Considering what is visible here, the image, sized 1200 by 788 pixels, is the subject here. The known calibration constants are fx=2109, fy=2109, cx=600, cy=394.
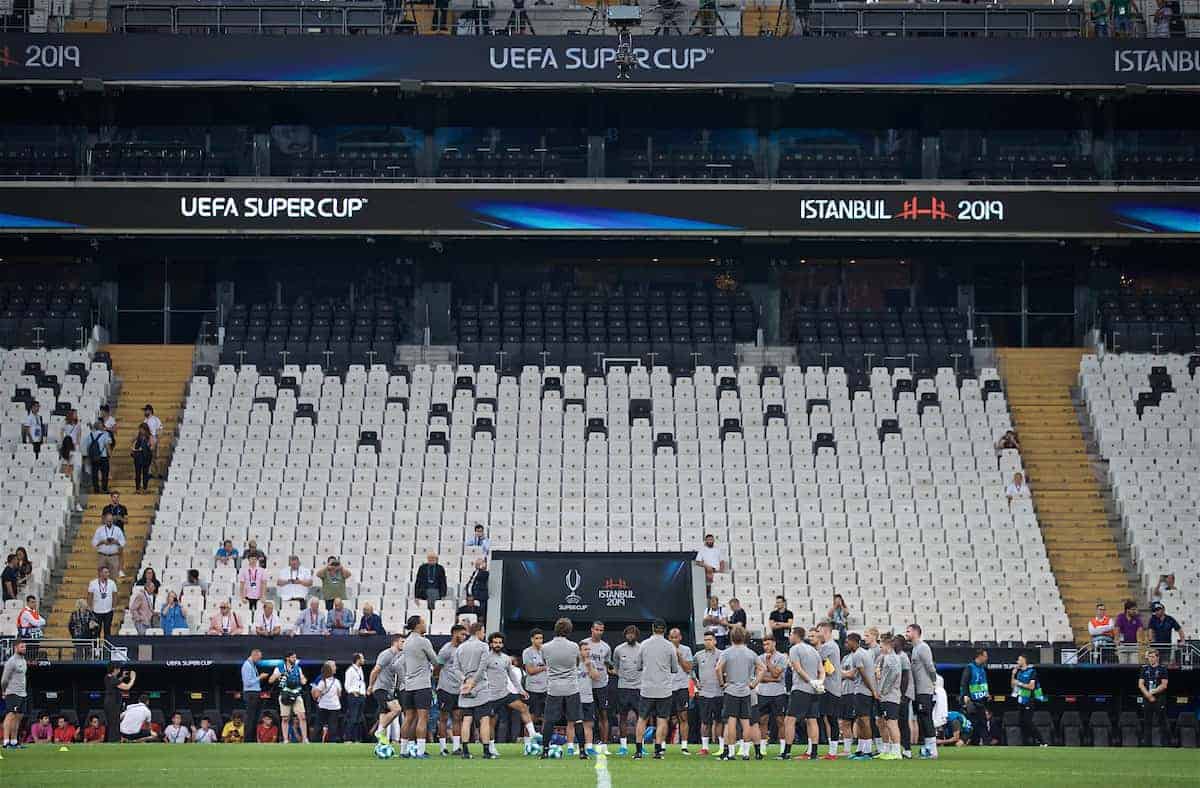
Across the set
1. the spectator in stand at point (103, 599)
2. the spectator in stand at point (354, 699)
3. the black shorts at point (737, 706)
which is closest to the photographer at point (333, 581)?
the spectator in stand at point (103, 599)

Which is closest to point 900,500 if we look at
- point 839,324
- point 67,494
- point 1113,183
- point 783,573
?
point 783,573

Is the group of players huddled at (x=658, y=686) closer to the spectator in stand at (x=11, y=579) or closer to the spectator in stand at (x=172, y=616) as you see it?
the spectator in stand at (x=172, y=616)

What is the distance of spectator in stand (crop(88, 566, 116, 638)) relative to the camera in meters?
31.9

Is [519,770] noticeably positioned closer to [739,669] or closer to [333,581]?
[739,669]

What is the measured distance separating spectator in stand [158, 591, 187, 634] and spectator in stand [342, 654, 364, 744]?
12.7 ft

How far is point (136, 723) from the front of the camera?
28.3m

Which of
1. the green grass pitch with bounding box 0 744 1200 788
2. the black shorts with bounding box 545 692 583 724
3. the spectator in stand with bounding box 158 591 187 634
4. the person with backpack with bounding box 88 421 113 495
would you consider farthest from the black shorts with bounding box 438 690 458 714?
the person with backpack with bounding box 88 421 113 495

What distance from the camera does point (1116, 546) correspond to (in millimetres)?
36125

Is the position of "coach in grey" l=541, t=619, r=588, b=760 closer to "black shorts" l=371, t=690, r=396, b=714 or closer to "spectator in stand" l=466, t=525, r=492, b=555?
"black shorts" l=371, t=690, r=396, b=714

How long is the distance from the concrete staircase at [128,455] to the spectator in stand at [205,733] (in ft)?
15.6

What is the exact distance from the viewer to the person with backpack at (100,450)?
1438 inches

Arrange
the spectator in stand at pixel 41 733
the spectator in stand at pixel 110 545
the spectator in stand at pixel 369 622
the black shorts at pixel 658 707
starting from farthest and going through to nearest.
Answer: the spectator in stand at pixel 110 545, the spectator in stand at pixel 369 622, the spectator in stand at pixel 41 733, the black shorts at pixel 658 707

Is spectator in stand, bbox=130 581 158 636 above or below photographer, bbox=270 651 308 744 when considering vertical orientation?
above

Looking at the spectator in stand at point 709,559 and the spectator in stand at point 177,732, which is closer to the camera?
the spectator in stand at point 177,732
